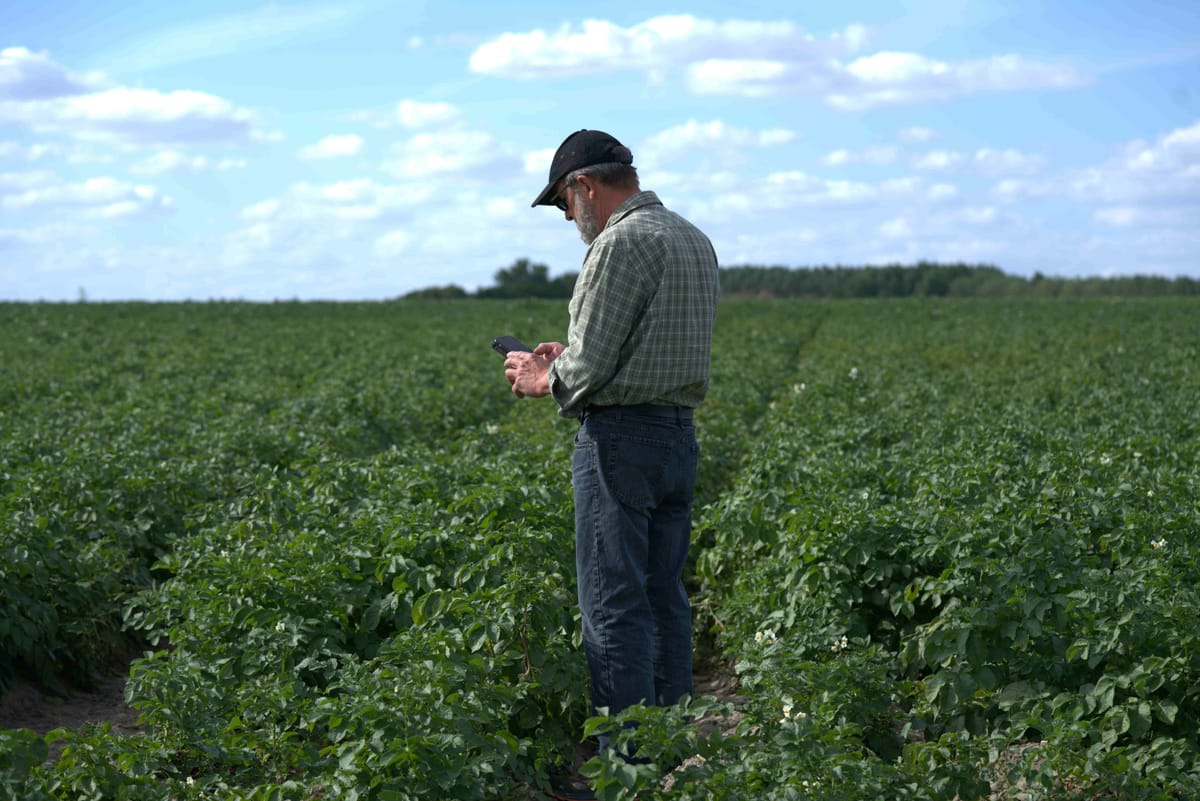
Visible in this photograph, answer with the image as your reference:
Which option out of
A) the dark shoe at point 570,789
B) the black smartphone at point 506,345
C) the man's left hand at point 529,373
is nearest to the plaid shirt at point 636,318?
the man's left hand at point 529,373

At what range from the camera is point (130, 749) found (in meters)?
4.04

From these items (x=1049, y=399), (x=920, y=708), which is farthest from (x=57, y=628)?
(x=1049, y=399)

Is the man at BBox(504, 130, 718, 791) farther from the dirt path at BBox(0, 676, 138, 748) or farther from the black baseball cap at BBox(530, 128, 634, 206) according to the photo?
the dirt path at BBox(0, 676, 138, 748)

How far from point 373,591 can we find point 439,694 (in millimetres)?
1871

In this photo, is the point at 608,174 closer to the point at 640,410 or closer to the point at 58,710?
the point at 640,410

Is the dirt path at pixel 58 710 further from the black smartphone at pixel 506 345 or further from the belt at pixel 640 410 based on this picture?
the belt at pixel 640 410

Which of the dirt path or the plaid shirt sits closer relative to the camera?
the plaid shirt

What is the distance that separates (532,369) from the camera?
463 centimetres

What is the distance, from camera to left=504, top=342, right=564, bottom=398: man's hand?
14.9 ft

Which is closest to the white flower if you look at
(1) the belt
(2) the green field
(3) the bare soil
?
(2) the green field

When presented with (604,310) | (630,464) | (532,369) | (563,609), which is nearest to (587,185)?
(604,310)

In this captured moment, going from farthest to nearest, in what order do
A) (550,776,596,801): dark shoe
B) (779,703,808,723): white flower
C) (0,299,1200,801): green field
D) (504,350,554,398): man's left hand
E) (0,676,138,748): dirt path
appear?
1. (0,676,138,748): dirt path
2. (550,776,596,801): dark shoe
3. (504,350,554,398): man's left hand
4. (779,703,808,723): white flower
5. (0,299,1200,801): green field

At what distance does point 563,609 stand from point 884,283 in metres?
94.9

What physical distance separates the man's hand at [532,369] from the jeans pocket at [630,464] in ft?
1.19
